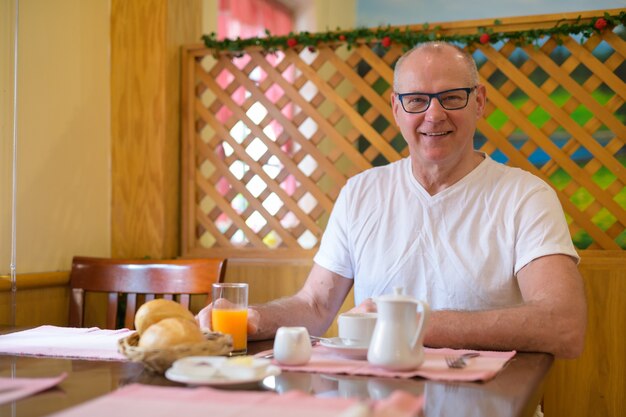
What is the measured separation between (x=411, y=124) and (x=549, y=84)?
2.96ft

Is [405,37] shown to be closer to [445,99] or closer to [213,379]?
[445,99]

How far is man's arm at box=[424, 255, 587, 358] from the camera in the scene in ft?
3.95

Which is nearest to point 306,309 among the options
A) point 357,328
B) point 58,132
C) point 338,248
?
point 338,248

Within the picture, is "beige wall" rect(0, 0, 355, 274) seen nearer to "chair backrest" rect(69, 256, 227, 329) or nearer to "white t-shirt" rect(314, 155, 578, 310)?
"chair backrest" rect(69, 256, 227, 329)

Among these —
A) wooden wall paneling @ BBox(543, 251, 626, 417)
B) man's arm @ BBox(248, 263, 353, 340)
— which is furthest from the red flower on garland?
man's arm @ BBox(248, 263, 353, 340)

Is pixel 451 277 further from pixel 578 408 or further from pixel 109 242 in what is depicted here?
pixel 109 242

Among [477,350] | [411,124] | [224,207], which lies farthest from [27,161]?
[477,350]

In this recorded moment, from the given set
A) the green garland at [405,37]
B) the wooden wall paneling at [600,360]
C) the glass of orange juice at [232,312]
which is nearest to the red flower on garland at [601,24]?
the green garland at [405,37]

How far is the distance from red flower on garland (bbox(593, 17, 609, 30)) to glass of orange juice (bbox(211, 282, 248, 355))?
1.54m

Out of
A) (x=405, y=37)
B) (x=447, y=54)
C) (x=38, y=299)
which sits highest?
(x=405, y=37)

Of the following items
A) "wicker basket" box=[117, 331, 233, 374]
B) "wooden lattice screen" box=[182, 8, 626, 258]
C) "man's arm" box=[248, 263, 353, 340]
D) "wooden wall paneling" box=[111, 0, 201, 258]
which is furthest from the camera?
"wooden wall paneling" box=[111, 0, 201, 258]

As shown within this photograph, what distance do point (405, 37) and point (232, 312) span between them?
4.80 ft

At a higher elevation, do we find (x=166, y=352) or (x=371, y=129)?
(x=371, y=129)

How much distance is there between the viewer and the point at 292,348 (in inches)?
39.8
